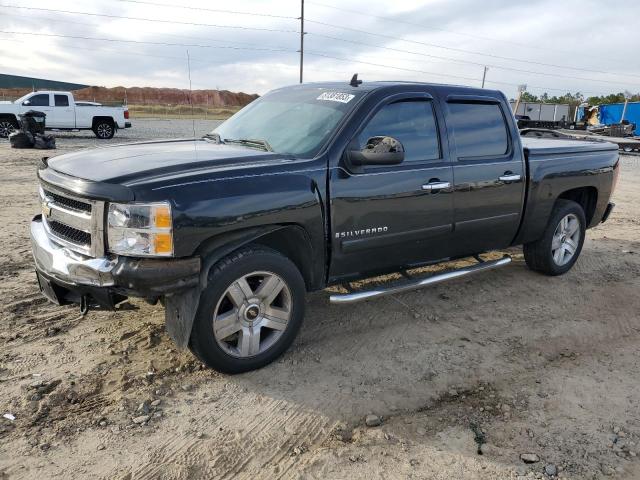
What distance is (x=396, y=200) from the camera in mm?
3912

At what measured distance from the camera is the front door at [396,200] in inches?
145

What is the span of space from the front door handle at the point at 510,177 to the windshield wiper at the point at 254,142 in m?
2.15

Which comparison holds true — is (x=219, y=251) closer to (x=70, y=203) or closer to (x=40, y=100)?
(x=70, y=203)

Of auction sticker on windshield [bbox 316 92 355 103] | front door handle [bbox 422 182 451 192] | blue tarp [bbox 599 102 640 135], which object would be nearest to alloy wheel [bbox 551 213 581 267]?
front door handle [bbox 422 182 451 192]

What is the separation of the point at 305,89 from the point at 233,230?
182 centimetres

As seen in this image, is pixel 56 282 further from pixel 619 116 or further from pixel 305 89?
pixel 619 116

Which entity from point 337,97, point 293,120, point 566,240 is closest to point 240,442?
point 293,120

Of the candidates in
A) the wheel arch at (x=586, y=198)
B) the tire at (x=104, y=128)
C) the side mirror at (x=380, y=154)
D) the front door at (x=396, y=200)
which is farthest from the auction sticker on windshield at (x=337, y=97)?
the tire at (x=104, y=128)

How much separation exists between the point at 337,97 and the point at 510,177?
72.5 inches

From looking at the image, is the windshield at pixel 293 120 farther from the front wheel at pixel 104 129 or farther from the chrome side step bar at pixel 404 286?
the front wheel at pixel 104 129

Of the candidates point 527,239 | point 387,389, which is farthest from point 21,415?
point 527,239

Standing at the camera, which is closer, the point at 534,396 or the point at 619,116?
the point at 534,396

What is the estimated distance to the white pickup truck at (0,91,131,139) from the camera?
20.3 metres

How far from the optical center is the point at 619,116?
3319 centimetres
